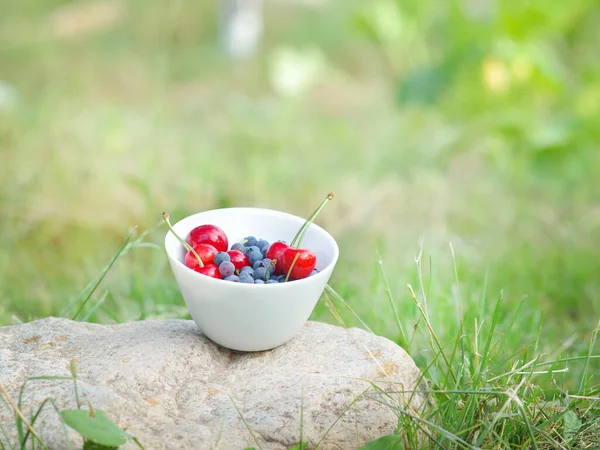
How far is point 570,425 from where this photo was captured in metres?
1.45

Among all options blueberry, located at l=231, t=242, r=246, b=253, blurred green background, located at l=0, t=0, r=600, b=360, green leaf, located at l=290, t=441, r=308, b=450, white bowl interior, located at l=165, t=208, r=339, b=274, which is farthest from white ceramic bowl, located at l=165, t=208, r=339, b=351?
blurred green background, located at l=0, t=0, r=600, b=360

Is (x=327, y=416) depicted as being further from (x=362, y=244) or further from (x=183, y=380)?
(x=362, y=244)

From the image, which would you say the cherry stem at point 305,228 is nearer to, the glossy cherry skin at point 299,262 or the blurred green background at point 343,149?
the glossy cherry skin at point 299,262

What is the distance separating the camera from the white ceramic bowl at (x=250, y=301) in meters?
1.40

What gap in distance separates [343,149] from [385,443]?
7.70ft

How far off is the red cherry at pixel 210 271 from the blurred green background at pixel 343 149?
55 cm

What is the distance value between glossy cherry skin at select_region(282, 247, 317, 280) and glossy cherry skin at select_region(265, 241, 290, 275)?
16mm

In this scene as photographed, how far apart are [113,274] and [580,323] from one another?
159cm

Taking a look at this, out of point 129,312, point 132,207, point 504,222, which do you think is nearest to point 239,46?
point 132,207

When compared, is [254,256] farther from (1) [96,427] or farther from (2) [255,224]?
(1) [96,427]

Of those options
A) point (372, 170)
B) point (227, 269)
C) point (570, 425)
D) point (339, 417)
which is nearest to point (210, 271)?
point (227, 269)

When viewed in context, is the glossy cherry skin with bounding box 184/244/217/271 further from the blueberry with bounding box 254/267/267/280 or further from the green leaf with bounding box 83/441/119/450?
the green leaf with bounding box 83/441/119/450

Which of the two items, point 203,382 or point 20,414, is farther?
point 203,382

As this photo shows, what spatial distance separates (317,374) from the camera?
1.46 metres
